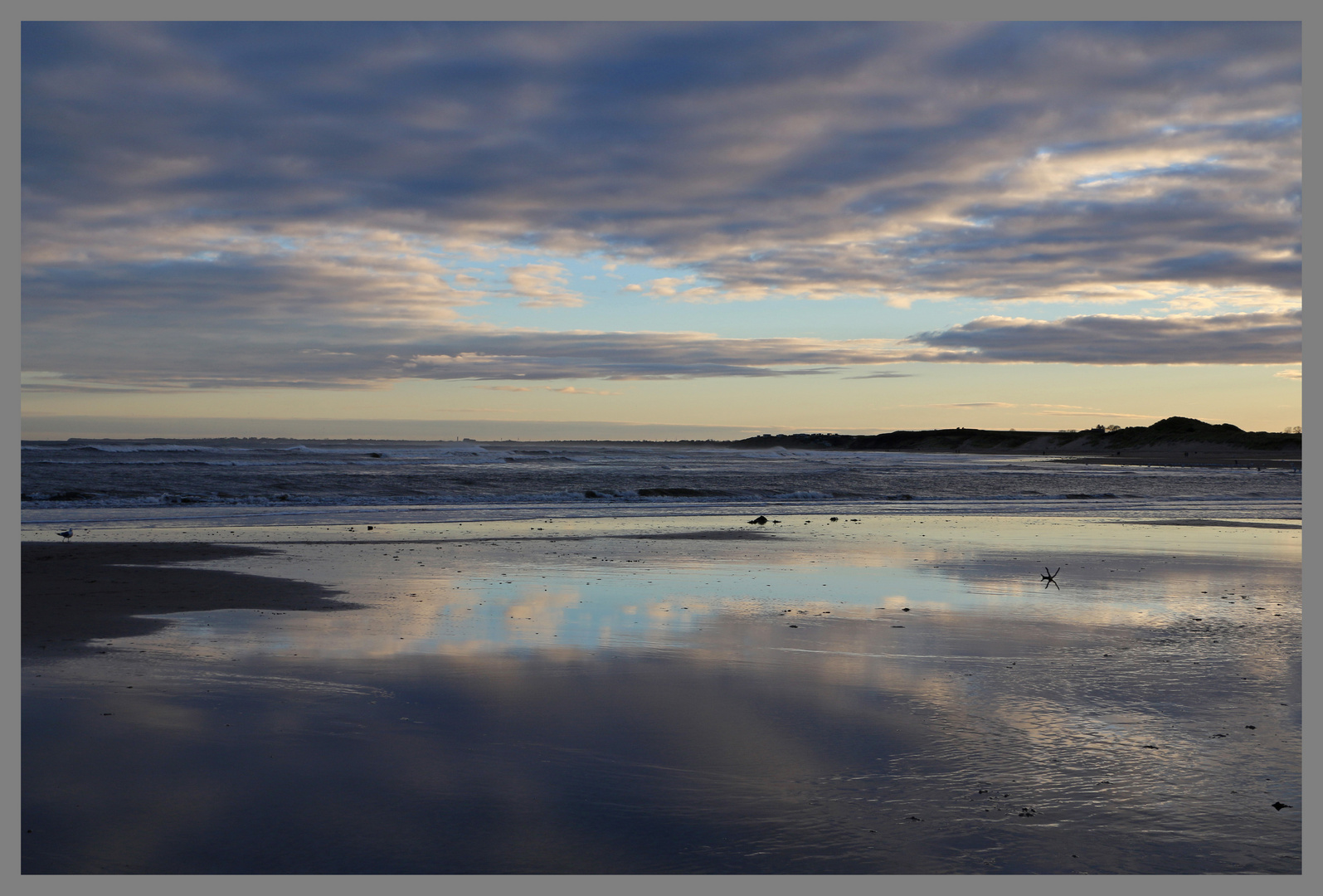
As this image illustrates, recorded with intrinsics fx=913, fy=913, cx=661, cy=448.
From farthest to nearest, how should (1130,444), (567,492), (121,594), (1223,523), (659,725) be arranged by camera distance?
(1130,444) → (567,492) → (1223,523) → (121,594) → (659,725)

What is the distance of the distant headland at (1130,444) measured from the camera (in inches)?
2995

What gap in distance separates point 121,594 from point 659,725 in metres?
7.83

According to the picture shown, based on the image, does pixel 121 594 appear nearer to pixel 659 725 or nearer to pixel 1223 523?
pixel 659 725

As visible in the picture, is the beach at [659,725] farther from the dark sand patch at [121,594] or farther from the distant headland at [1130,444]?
the distant headland at [1130,444]

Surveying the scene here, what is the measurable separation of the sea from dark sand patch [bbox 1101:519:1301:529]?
1.44m

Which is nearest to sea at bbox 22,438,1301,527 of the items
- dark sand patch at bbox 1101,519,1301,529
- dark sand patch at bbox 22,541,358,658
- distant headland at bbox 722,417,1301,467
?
dark sand patch at bbox 1101,519,1301,529

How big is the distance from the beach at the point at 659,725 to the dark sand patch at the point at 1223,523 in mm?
9125

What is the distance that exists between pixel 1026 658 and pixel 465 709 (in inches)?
176

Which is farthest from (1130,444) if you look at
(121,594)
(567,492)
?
(121,594)

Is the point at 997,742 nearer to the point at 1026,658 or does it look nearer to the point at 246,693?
the point at 1026,658

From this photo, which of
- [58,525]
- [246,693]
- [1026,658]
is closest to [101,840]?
[246,693]

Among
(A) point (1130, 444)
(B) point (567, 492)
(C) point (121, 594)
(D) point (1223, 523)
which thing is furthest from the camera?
(A) point (1130, 444)

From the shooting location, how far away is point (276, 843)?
158 inches

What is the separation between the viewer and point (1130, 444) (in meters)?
103
